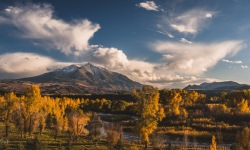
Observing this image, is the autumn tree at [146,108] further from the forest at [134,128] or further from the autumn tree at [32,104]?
the autumn tree at [32,104]

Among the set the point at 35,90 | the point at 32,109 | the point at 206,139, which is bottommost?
the point at 206,139

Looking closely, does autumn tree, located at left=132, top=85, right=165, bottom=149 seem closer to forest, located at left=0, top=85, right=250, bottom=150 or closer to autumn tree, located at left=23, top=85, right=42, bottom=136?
forest, located at left=0, top=85, right=250, bottom=150

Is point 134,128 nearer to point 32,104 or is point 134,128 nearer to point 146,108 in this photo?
point 146,108

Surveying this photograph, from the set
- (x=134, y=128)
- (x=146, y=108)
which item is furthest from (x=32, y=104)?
(x=146, y=108)

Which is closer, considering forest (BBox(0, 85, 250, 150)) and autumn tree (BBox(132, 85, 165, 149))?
autumn tree (BBox(132, 85, 165, 149))

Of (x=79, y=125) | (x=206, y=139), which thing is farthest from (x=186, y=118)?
(x=79, y=125)

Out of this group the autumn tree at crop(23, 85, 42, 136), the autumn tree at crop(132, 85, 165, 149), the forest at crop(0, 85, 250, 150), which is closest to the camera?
the autumn tree at crop(132, 85, 165, 149)

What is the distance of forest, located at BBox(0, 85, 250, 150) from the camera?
66188 millimetres

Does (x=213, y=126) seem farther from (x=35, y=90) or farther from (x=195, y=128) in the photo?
(x=35, y=90)

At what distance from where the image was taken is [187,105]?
18212cm

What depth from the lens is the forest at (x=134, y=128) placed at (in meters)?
66.2

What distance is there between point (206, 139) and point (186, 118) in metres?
38.7

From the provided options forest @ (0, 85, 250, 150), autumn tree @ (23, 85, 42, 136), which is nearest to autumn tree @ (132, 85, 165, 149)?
forest @ (0, 85, 250, 150)

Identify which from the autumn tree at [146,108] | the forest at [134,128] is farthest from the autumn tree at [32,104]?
the autumn tree at [146,108]
